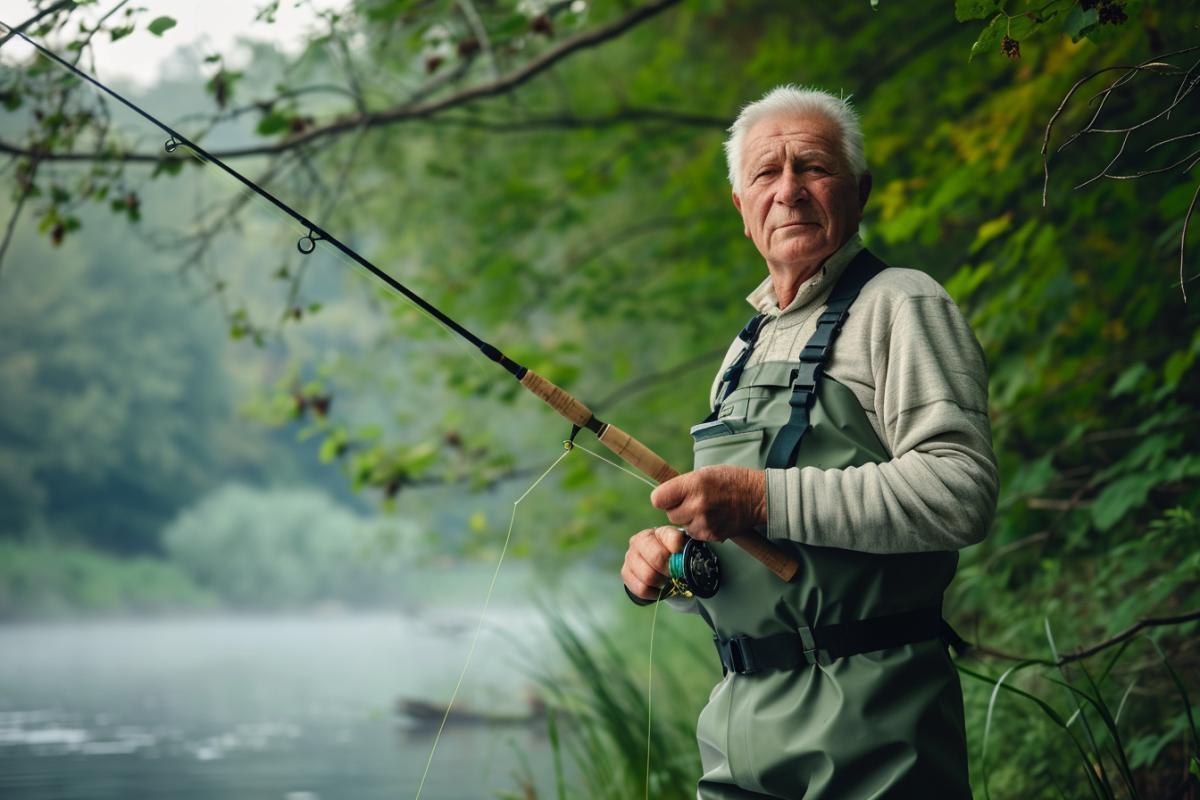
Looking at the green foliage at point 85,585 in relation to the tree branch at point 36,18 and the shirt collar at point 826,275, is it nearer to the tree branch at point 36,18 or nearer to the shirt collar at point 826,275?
the tree branch at point 36,18

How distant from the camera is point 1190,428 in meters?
3.66

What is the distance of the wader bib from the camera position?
1.64 meters

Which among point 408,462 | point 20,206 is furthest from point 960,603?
point 20,206

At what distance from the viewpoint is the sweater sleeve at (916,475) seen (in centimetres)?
160

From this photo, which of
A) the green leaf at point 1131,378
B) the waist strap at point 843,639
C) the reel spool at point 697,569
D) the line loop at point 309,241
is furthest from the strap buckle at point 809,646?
the green leaf at point 1131,378

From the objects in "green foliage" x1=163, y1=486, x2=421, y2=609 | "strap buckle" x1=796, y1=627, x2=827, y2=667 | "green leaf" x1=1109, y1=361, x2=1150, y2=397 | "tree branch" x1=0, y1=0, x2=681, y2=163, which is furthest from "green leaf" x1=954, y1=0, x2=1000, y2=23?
"green foliage" x1=163, y1=486, x2=421, y2=609

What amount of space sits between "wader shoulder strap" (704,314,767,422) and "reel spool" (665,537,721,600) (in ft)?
0.79

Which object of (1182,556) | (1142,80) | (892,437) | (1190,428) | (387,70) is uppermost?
(387,70)

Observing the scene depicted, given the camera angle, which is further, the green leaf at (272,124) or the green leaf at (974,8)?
the green leaf at (272,124)

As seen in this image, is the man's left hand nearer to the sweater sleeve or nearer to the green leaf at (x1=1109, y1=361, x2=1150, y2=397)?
the sweater sleeve

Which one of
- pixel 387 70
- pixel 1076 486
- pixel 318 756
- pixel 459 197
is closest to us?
pixel 1076 486

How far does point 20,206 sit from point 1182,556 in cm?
357

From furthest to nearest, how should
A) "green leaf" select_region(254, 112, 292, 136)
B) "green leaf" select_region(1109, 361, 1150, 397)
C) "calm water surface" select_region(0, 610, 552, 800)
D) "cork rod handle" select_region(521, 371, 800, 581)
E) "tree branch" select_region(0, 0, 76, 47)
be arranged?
"calm water surface" select_region(0, 610, 552, 800) < "green leaf" select_region(254, 112, 292, 136) < "green leaf" select_region(1109, 361, 1150, 397) < "tree branch" select_region(0, 0, 76, 47) < "cork rod handle" select_region(521, 371, 800, 581)

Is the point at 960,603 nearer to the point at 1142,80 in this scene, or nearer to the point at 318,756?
the point at 1142,80
